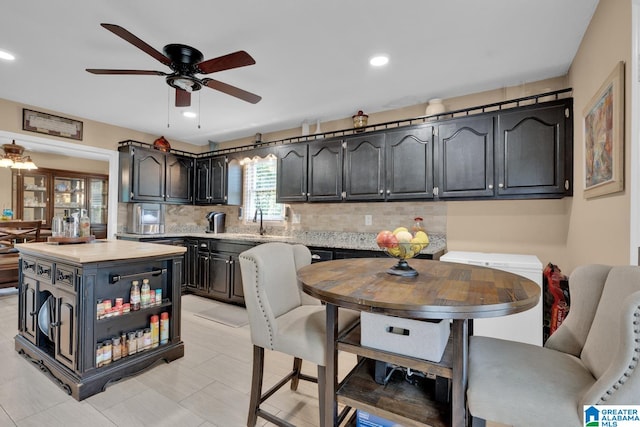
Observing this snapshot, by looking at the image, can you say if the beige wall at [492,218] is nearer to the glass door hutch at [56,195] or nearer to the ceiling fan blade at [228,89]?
the ceiling fan blade at [228,89]

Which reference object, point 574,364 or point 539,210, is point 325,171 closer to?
point 539,210

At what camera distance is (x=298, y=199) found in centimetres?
399

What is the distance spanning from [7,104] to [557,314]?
6069 millimetres

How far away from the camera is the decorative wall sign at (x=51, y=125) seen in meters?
3.79

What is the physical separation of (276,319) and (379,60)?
2.30m

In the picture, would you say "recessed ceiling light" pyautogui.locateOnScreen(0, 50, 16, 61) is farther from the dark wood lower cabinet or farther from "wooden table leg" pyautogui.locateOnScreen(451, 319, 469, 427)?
"wooden table leg" pyautogui.locateOnScreen(451, 319, 469, 427)

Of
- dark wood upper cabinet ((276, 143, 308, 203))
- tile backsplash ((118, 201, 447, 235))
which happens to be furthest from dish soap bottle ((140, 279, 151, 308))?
tile backsplash ((118, 201, 447, 235))

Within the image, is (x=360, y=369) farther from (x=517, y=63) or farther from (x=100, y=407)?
(x=517, y=63)

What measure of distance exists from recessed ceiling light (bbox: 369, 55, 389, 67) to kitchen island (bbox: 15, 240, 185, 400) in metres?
2.32

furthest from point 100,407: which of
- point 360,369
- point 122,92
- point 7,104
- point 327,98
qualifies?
point 7,104

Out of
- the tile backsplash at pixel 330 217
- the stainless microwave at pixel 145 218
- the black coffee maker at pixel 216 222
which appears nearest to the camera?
the tile backsplash at pixel 330 217

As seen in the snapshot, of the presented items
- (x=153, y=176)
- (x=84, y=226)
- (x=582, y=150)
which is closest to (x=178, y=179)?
(x=153, y=176)

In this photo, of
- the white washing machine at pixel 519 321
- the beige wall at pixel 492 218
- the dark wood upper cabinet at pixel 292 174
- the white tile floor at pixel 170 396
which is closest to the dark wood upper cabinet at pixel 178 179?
the dark wood upper cabinet at pixel 292 174

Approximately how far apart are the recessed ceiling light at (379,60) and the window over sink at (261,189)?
7.56 ft
